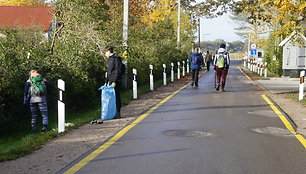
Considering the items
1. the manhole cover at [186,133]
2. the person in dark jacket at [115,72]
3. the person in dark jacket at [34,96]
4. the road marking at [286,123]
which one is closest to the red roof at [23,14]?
the road marking at [286,123]

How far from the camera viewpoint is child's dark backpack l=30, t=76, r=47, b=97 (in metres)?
9.12

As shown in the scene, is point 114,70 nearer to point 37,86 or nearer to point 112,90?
point 112,90

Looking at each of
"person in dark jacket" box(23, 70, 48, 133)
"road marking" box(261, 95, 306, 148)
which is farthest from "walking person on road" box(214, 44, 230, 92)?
"person in dark jacket" box(23, 70, 48, 133)

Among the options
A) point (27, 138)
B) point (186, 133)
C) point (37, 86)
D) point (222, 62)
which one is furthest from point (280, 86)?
point (27, 138)

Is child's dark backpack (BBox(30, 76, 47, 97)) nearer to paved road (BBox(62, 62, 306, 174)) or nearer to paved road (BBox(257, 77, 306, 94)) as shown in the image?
paved road (BBox(62, 62, 306, 174))

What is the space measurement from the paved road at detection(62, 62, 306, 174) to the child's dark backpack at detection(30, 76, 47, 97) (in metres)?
2.27

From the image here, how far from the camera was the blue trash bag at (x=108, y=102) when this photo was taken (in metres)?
10.0

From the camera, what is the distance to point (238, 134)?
8094 millimetres

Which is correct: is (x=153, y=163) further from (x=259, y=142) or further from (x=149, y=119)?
(x=149, y=119)

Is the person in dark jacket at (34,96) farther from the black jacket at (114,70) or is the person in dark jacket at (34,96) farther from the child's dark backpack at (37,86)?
the black jacket at (114,70)

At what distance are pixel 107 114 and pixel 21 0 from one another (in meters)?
59.7

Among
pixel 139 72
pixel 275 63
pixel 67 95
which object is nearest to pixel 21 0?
pixel 275 63

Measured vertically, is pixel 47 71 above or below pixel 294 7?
below

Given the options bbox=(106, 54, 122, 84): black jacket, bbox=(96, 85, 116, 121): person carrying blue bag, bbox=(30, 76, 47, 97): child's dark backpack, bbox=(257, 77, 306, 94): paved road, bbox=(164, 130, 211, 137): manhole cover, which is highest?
bbox=(106, 54, 122, 84): black jacket
